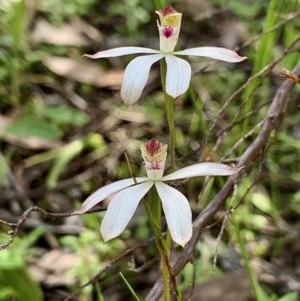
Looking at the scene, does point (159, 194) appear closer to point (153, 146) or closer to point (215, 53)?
point (153, 146)

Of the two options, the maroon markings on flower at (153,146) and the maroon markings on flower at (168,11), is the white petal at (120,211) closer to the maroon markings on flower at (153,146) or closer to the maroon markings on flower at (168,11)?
the maroon markings on flower at (153,146)

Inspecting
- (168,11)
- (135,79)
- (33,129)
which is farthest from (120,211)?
(33,129)

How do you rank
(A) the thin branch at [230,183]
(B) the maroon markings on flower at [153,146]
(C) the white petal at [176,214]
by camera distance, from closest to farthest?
(C) the white petal at [176,214], (B) the maroon markings on flower at [153,146], (A) the thin branch at [230,183]

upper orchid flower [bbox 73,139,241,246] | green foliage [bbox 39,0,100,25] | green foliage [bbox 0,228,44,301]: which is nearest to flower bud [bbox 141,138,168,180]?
upper orchid flower [bbox 73,139,241,246]

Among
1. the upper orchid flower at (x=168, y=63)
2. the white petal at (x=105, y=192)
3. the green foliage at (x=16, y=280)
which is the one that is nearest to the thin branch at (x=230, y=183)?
the white petal at (x=105, y=192)

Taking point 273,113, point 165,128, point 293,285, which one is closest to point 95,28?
point 165,128
